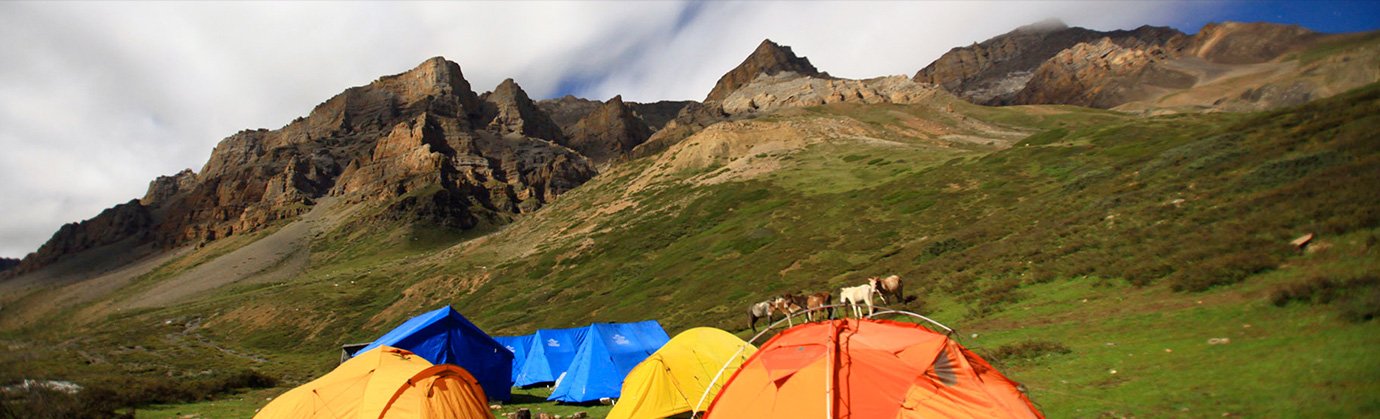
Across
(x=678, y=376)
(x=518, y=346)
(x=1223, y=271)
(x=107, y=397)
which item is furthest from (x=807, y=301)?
(x=107, y=397)

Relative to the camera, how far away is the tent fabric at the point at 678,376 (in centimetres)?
1617

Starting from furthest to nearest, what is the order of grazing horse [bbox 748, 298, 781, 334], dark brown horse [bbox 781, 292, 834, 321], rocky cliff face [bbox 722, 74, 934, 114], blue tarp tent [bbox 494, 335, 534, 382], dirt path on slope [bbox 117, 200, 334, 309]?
rocky cliff face [bbox 722, 74, 934, 114]
dirt path on slope [bbox 117, 200, 334, 309]
blue tarp tent [bbox 494, 335, 534, 382]
grazing horse [bbox 748, 298, 781, 334]
dark brown horse [bbox 781, 292, 834, 321]

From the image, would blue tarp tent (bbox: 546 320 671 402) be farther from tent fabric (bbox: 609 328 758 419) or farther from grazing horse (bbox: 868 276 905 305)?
grazing horse (bbox: 868 276 905 305)

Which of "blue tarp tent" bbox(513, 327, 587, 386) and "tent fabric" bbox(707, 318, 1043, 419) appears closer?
"tent fabric" bbox(707, 318, 1043, 419)

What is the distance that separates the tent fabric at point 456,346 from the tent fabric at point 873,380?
46.0 ft

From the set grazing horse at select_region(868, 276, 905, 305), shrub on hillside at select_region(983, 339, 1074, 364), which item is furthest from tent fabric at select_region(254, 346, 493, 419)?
grazing horse at select_region(868, 276, 905, 305)

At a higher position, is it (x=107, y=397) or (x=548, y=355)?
(x=107, y=397)

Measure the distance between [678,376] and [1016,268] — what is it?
17169 millimetres

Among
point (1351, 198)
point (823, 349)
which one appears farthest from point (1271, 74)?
point (823, 349)

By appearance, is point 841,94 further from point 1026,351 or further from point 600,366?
point 1026,351

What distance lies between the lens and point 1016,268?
26109 mm

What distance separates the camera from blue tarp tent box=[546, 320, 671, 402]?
2100 cm

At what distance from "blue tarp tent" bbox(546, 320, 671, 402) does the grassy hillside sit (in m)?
11.3

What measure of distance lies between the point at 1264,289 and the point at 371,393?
20990 millimetres
